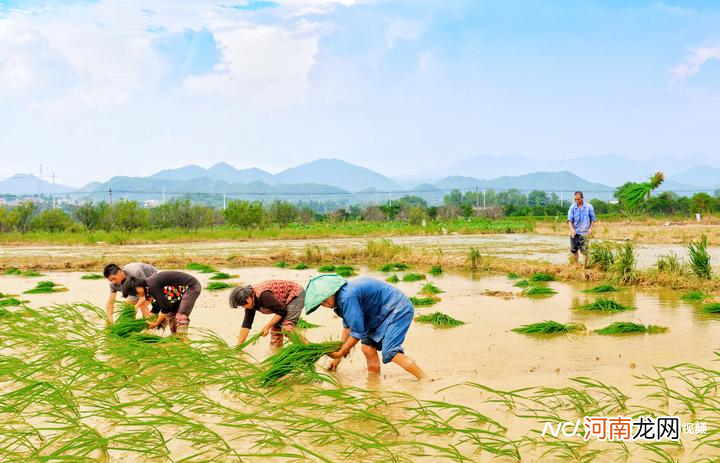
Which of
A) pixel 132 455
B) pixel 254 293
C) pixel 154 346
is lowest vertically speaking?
pixel 132 455

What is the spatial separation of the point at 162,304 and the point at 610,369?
4.14 metres

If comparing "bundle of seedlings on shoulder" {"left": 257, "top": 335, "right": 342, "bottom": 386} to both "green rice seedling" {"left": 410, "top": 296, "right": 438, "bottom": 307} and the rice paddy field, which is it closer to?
the rice paddy field

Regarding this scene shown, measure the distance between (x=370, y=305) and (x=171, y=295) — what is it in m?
2.49

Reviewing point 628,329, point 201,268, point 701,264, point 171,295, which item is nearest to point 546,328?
point 628,329

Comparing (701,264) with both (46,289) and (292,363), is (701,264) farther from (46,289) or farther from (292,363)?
(46,289)

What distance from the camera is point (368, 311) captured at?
196 inches

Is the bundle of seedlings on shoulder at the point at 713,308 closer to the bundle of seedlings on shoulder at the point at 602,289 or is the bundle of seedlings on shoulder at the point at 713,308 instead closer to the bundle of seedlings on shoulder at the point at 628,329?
the bundle of seedlings on shoulder at the point at 628,329

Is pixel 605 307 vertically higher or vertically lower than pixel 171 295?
lower

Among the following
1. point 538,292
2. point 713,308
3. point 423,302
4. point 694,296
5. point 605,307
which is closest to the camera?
point 713,308

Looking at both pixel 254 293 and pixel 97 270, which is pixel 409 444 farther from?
pixel 97 270

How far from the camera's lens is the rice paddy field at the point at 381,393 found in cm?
360

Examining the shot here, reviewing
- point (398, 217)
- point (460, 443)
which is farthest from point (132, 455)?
point (398, 217)

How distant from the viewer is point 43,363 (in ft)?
15.7

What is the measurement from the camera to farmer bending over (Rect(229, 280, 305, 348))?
18.0 ft
